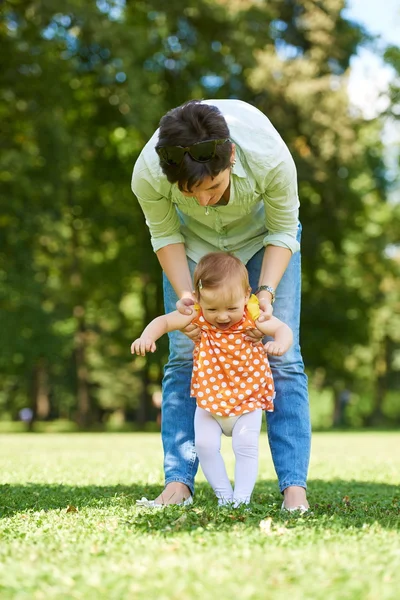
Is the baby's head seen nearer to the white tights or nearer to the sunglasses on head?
the white tights

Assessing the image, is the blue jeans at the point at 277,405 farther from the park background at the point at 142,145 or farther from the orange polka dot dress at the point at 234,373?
the park background at the point at 142,145

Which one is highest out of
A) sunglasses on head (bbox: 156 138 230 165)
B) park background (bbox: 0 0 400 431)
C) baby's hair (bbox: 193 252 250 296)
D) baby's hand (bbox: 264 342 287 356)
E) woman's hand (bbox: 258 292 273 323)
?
park background (bbox: 0 0 400 431)

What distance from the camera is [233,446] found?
14.3 ft

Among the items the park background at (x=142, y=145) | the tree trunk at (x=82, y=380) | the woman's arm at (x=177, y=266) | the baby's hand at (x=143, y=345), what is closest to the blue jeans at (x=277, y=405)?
the woman's arm at (x=177, y=266)

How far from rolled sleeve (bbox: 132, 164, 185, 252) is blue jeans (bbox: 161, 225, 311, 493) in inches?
8.1

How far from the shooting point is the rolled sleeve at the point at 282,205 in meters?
4.20

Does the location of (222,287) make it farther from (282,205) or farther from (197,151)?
(197,151)

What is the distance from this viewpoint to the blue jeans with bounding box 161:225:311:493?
439cm

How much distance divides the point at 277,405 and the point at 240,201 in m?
1.12

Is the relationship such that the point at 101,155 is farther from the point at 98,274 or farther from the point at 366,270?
the point at 366,270

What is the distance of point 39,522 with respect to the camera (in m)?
3.62

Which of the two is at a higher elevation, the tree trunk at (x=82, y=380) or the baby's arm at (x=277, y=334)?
the baby's arm at (x=277, y=334)

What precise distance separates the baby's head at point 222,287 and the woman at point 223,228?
0.11 m

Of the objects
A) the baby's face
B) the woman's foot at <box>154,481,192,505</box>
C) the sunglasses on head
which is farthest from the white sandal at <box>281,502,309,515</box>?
the sunglasses on head
